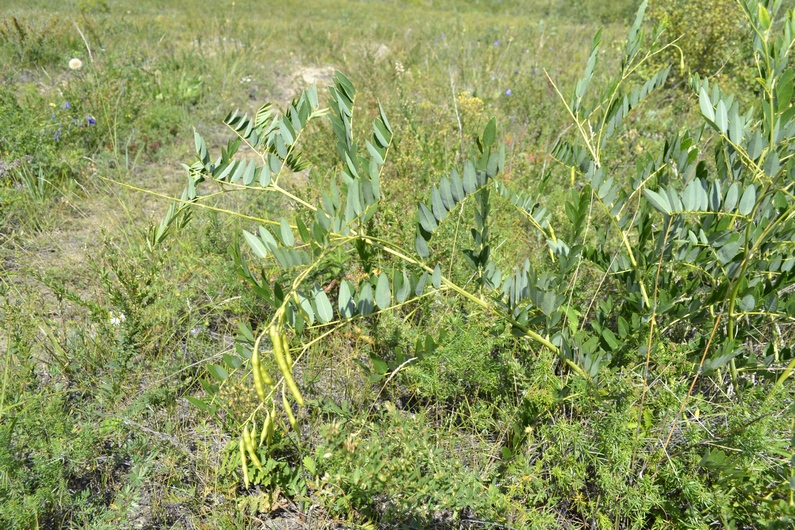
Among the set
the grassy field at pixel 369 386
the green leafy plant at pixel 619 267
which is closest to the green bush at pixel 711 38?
the grassy field at pixel 369 386

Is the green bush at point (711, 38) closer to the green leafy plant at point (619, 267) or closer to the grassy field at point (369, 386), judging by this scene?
the grassy field at point (369, 386)

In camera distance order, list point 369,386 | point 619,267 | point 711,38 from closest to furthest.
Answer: point 619,267, point 369,386, point 711,38

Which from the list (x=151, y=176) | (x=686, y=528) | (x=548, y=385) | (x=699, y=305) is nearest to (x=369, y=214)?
(x=548, y=385)

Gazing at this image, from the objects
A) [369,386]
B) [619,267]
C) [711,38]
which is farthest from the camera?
[711,38]

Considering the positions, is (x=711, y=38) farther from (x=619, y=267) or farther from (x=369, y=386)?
(x=369, y=386)

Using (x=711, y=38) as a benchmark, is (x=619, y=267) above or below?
below

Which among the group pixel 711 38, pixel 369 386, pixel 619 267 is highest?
pixel 711 38

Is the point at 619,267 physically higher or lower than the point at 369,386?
higher

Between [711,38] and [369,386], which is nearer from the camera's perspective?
[369,386]

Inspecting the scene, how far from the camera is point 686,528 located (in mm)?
1369

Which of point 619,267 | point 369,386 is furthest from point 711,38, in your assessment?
point 369,386

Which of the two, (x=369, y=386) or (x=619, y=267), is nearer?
(x=619, y=267)

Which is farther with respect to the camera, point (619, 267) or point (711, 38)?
point (711, 38)

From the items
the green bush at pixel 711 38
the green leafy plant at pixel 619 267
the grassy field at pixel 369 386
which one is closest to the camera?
the green leafy plant at pixel 619 267
